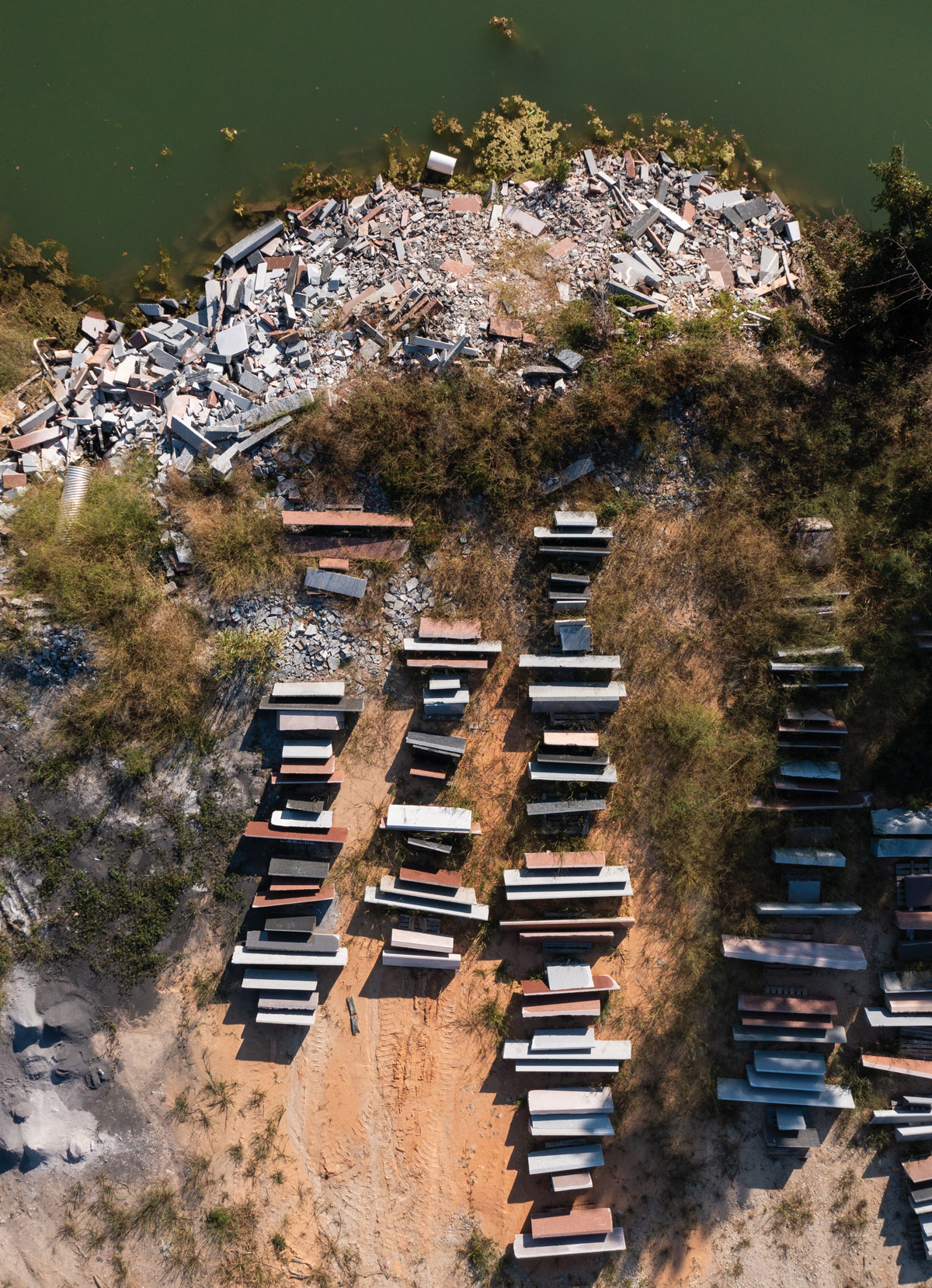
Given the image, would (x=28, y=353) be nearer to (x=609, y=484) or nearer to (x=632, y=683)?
(x=609, y=484)

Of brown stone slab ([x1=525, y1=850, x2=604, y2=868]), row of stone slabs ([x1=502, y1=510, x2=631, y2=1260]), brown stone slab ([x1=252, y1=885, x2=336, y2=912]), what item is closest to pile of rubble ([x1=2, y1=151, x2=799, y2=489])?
Result: row of stone slabs ([x1=502, y1=510, x2=631, y2=1260])

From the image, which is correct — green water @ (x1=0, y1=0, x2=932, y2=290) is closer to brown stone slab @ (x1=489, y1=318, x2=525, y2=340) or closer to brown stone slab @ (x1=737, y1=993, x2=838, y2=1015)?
brown stone slab @ (x1=489, y1=318, x2=525, y2=340)

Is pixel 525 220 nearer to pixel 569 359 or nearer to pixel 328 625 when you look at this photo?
pixel 569 359

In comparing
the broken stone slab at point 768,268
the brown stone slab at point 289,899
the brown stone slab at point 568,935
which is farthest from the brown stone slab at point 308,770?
the broken stone slab at point 768,268

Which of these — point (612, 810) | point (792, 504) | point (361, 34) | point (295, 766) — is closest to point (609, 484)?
point (792, 504)

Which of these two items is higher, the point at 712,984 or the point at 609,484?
the point at 609,484

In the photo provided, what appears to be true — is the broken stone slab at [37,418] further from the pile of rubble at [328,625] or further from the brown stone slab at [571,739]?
the brown stone slab at [571,739]
